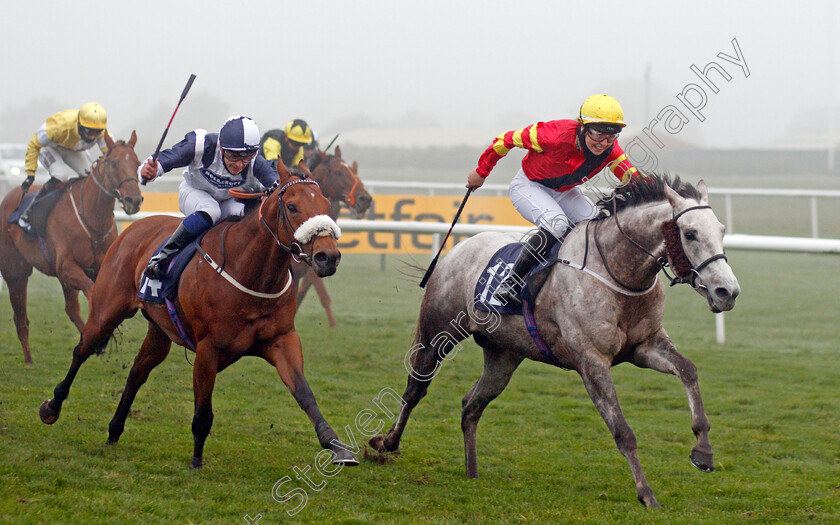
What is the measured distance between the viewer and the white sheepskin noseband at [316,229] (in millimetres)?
4004

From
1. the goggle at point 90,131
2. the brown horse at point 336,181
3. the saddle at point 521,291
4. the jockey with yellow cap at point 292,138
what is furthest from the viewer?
the brown horse at point 336,181

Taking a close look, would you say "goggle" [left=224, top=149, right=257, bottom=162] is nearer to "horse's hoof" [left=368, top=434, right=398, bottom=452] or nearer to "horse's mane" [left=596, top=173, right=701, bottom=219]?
"horse's hoof" [left=368, top=434, right=398, bottom=452]

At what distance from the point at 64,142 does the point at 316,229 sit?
16.0 feet

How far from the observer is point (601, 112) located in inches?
176

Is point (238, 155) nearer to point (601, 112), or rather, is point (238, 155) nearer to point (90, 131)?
point (601, 112)

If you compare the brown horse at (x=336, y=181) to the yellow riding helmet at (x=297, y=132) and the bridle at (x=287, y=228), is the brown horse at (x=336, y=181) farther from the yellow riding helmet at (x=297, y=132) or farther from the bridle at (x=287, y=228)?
the bridle at (x=287, y=228)

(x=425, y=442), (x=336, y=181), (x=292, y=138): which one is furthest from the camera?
(x=336, y=181)

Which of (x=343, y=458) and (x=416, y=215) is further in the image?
(x=416, y=215)

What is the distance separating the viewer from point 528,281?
4703mm

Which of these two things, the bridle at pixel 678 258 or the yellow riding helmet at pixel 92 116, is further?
the yellow riding helmet at pixel 92 116

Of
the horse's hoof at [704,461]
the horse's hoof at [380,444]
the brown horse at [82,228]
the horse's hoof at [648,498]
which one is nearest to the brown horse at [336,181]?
the brown horse at [82,228]

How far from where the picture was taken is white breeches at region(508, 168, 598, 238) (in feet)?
15.7

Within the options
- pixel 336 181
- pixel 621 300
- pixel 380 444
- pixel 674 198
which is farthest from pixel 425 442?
pixel 336 181

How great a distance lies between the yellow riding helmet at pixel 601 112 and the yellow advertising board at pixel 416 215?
9.02 meters
